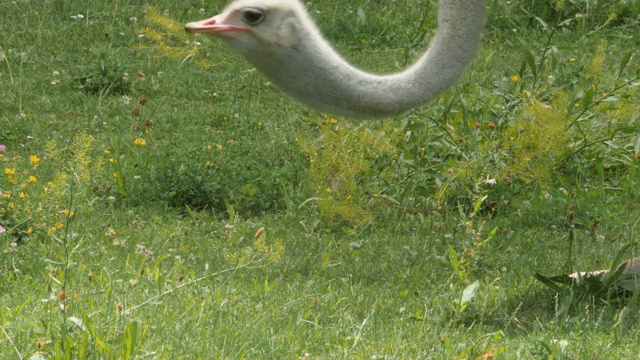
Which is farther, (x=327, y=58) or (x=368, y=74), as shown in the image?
(x=368, y=74)

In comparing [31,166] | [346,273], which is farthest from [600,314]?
[31,166]

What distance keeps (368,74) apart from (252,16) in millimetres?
477

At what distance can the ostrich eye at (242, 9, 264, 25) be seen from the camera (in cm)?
328

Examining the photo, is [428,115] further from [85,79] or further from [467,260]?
[85,79]

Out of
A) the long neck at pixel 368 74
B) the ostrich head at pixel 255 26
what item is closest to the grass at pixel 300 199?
the long neck at pixel 368 74

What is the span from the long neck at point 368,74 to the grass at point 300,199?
0.40 meters

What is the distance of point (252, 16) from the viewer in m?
3.28

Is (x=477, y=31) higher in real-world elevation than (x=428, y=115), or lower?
higher

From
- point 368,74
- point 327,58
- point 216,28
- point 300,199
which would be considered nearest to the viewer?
point 216,28

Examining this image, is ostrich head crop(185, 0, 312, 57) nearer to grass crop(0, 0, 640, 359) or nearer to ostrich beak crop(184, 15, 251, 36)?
ostrich beak crop(184, 15, 251, 36)

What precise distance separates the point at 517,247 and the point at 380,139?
1126mm

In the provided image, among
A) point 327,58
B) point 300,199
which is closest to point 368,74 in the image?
point 327,58

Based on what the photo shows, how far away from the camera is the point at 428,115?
7328 millimetres

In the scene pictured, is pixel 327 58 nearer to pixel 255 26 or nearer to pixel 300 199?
pixel 255 26
